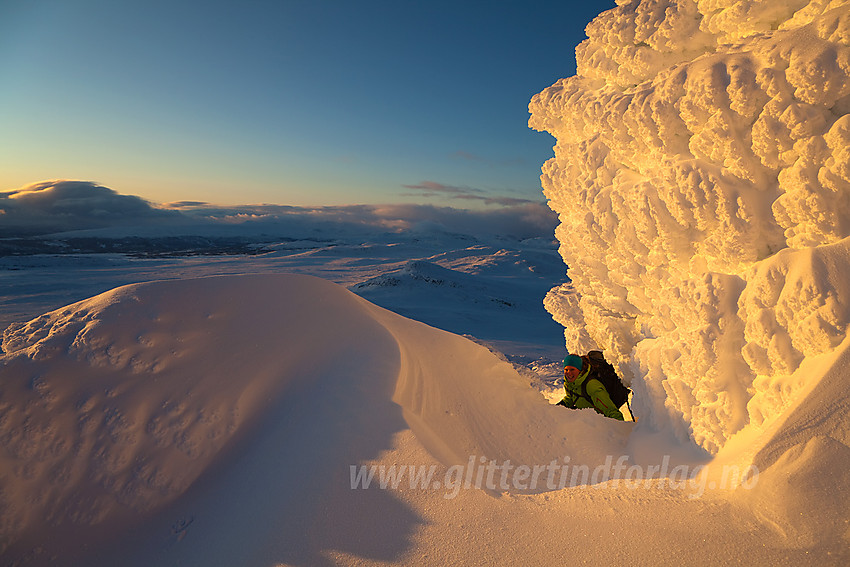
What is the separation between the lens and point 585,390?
422 cm

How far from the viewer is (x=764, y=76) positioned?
7.84 ft

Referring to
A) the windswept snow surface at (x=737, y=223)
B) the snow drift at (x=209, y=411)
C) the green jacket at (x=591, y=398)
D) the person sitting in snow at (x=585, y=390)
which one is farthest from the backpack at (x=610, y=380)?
the snow drift at (x=209, y=411)

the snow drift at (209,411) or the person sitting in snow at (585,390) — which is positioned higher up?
the snow drift at (209,411)

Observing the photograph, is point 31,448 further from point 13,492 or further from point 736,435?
point 736,435

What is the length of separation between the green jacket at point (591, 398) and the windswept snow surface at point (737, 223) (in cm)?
43

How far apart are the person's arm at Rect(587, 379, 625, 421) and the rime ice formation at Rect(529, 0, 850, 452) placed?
46 centimetres

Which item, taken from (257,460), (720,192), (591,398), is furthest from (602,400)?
(257,460)

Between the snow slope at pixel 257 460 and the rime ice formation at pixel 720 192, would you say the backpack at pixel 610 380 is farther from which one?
the snow slope at pixel 257 460

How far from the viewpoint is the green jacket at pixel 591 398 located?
4070 millimetres

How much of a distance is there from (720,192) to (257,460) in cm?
352

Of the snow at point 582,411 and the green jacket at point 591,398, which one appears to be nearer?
the snow at point 582,411

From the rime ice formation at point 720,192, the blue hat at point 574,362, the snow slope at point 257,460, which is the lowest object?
the blue hat at point 574,362

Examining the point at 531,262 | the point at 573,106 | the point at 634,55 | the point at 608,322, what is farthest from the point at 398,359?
the point at 531,262

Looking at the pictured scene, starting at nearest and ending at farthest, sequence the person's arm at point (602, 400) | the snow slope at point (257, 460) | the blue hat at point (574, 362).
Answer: the snow slope at point (257, 460)
the person's arm at point (602, 400)
the blue hat at point (574, 362)
